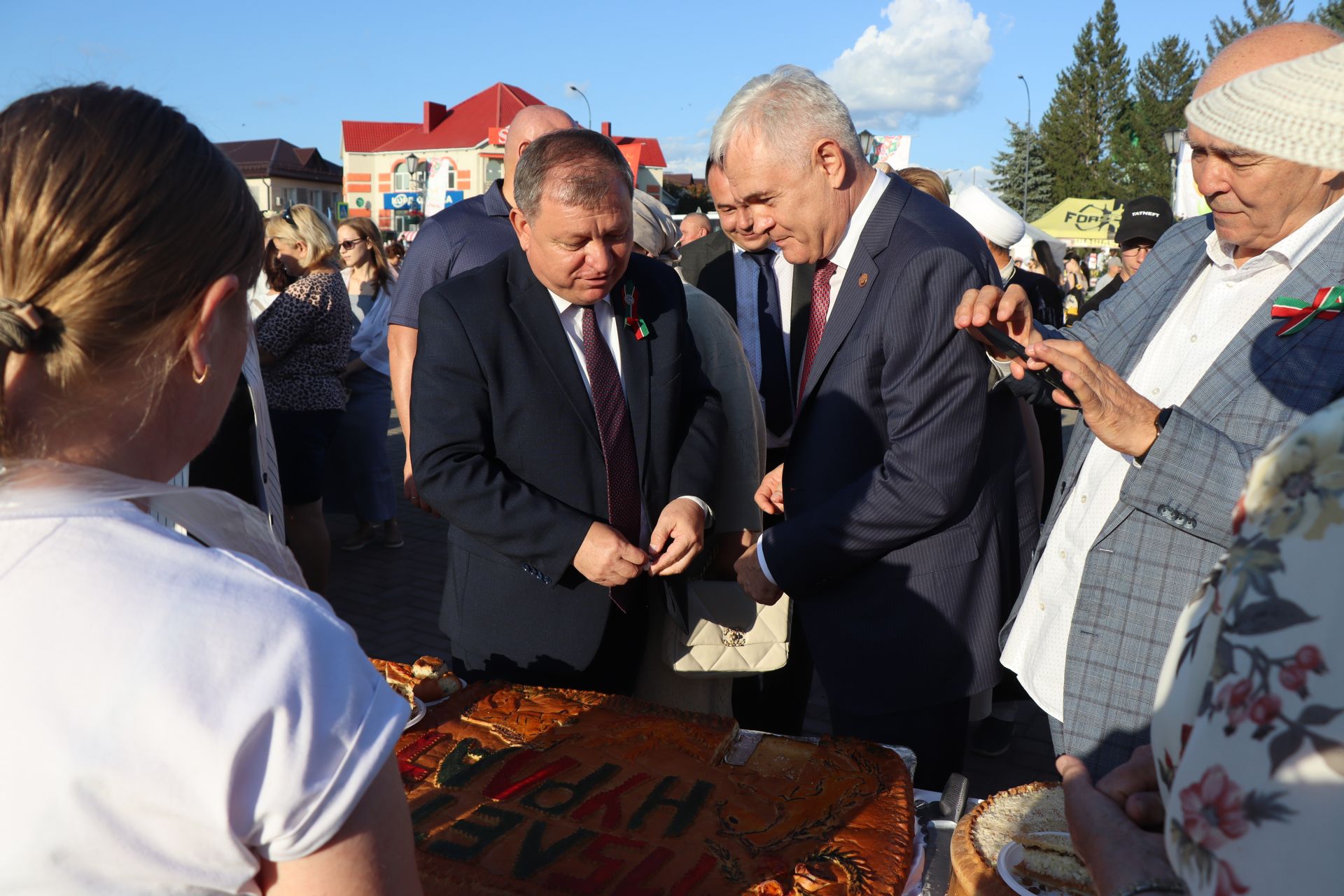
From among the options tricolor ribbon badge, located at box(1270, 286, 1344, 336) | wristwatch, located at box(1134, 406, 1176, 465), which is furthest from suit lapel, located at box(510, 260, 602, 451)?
tricolor ribbon badge, located at box(1270, 286, 1344, 336)

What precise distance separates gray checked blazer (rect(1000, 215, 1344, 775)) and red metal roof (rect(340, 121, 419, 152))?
55281mm

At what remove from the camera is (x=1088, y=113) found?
57.8 meters

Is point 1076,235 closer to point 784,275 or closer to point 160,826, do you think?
point 784,275

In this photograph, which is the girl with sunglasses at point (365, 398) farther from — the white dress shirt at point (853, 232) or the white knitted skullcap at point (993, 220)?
the white dress shirt at point (853, 232)

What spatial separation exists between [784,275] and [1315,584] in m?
2.93

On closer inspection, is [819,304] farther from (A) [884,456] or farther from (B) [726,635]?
(B) [726,635]

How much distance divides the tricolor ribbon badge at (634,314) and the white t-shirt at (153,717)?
5.50ft

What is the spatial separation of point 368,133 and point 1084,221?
3882cm

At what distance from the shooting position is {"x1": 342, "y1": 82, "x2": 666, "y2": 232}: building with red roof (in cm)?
4503

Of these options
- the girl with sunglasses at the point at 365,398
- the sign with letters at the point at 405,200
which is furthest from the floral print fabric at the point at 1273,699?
the sign with letters at the point at 405,200

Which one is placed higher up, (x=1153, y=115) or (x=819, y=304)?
(x=1153, y=115)

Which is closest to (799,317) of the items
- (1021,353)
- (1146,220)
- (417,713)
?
(1021,353)

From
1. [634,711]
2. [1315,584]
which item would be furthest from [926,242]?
[1315,584]

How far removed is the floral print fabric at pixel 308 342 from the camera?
473cm
